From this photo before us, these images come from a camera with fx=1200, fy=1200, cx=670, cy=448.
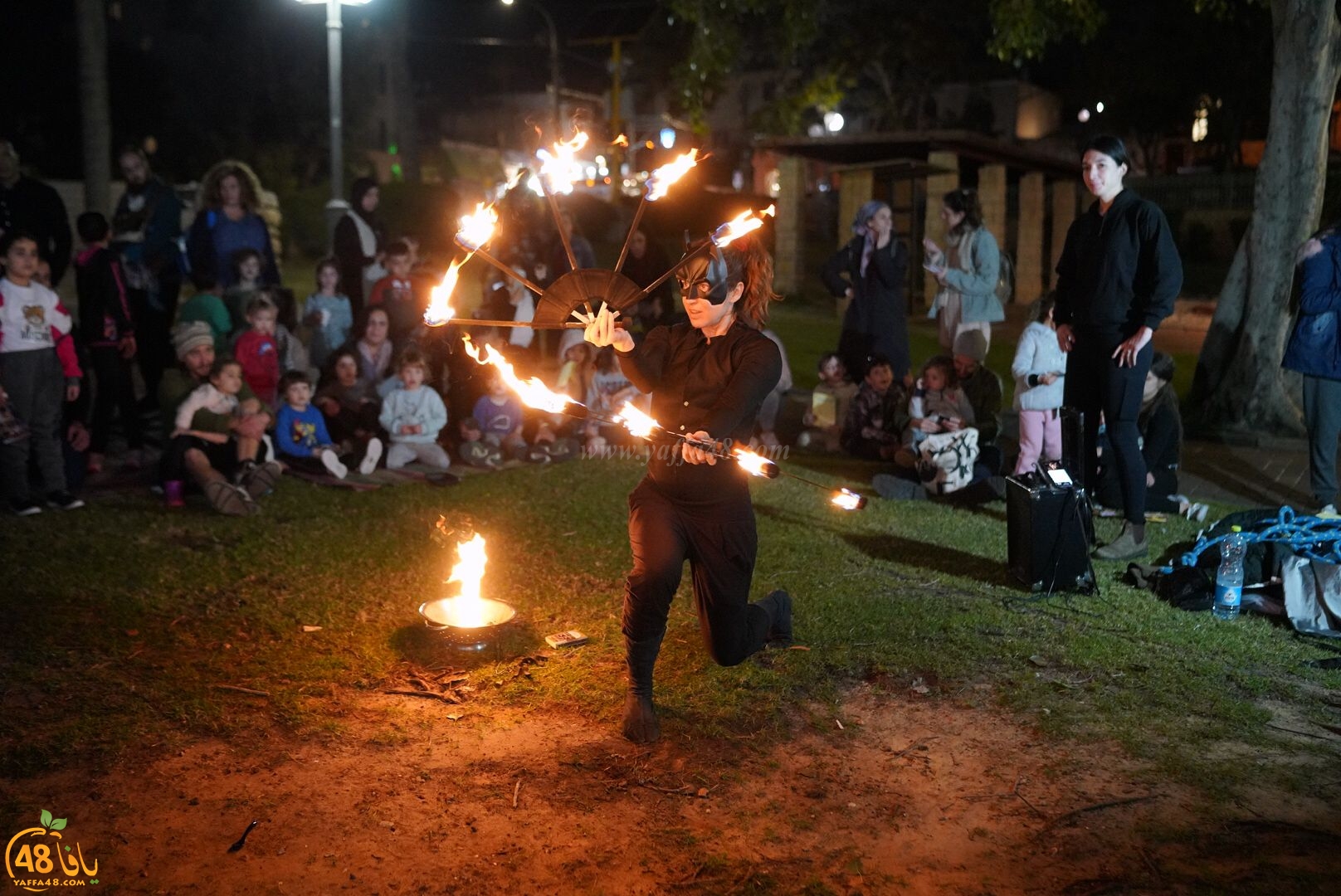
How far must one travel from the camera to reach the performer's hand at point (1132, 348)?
270 inches

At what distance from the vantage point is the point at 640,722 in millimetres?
4754

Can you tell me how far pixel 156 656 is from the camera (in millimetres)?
5680

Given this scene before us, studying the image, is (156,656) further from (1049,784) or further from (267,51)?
(267,51)

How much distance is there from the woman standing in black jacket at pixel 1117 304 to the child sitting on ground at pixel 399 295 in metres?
5.90

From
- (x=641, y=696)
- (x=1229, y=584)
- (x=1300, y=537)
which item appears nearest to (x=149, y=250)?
(x=641, y=696)

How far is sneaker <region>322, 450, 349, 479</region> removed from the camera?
9.27 m

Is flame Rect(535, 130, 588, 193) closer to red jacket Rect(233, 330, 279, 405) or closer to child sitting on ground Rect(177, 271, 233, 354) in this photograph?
red jacket Rect(233, 330, 279, 405)

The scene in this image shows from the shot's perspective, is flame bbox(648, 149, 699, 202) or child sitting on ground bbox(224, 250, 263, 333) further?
child sitting on ground bbox(224, 250, 263, 333)

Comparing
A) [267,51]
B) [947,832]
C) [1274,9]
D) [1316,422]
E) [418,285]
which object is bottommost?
[947,832]

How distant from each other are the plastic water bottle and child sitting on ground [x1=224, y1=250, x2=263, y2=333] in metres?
8.00

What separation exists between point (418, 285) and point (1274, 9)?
27.2ft

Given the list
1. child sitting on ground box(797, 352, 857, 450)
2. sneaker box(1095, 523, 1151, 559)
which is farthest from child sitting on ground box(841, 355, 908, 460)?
sneaker box(1095, 523, 1151, 559)

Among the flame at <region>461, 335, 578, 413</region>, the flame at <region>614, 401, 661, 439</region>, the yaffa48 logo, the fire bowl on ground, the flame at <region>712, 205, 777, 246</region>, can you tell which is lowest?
the yaffa48 logo

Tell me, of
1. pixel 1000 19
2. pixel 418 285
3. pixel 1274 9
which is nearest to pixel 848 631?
pixel 418 285
